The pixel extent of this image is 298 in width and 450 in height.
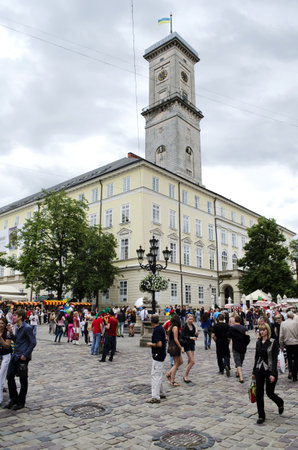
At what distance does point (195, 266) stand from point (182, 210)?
698 centimetres

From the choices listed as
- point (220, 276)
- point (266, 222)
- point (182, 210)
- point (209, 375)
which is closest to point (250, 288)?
point (220, 276)

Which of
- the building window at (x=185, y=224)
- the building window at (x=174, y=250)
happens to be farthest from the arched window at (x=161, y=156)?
the building window at (x=174, y=250)

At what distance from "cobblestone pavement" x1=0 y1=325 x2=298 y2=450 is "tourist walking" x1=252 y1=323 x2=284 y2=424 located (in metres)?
0.32

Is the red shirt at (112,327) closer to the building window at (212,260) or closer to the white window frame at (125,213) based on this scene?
the white window frame at (125,213)

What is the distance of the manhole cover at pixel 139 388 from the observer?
7.92 meters

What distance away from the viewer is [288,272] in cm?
4150

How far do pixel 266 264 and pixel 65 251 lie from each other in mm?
23783

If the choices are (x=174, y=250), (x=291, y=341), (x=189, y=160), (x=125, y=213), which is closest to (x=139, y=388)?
(x=291, y=341)

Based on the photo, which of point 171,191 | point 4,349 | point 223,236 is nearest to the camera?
point 4,349

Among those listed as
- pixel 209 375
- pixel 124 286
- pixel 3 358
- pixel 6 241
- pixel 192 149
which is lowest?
pixel 209 375

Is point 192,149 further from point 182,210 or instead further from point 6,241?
point 6,241

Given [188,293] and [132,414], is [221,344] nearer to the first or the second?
Result: [132,414]

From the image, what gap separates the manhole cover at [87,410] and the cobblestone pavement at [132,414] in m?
0.02

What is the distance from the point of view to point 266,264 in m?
42.4
